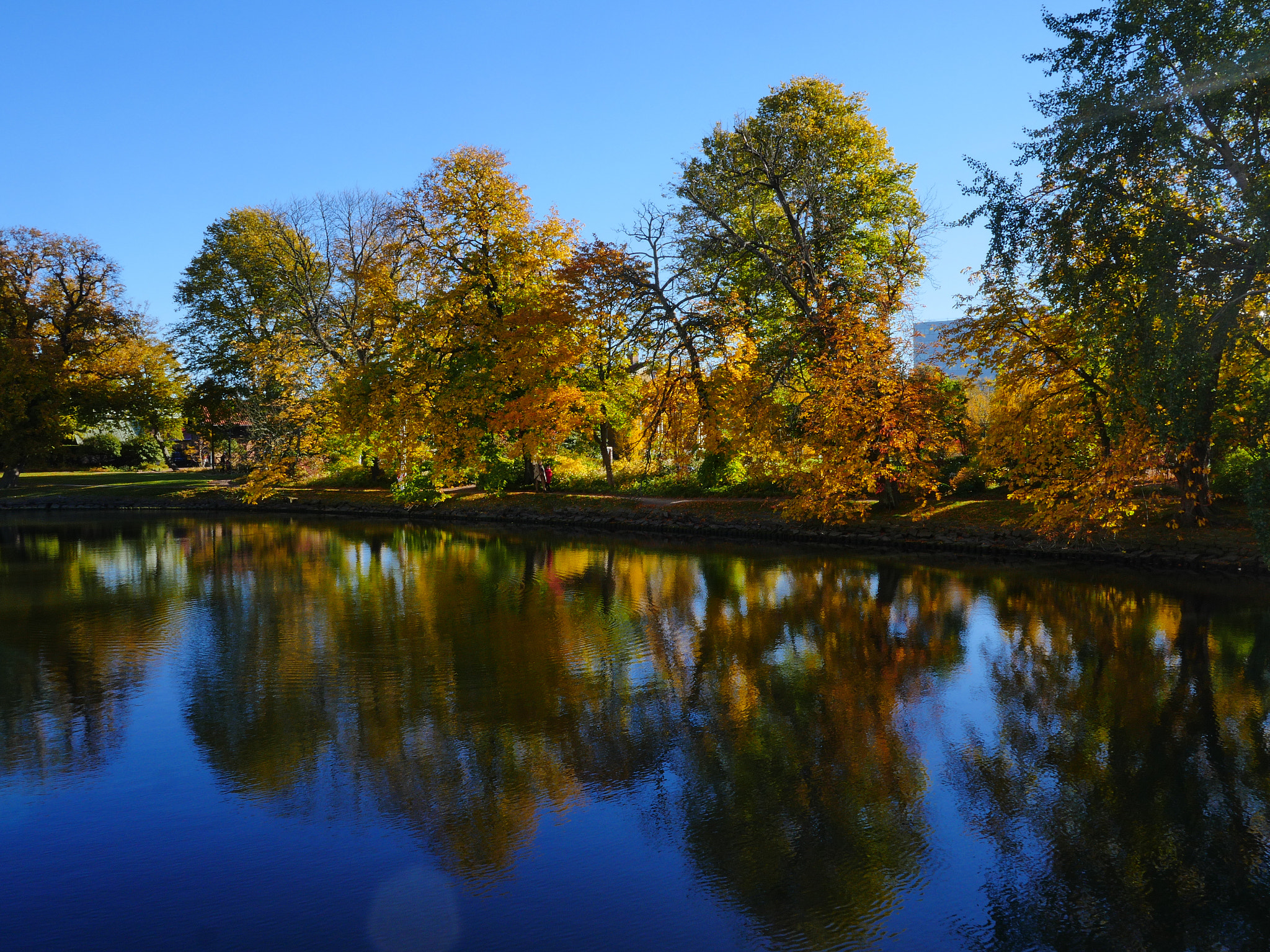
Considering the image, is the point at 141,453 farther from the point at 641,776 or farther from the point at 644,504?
A: the point at 641,776

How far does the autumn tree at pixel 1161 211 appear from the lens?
37.9 feet

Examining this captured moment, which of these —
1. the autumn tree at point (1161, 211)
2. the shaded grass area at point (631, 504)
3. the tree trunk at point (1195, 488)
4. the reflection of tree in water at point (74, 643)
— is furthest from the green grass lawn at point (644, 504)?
the reflection of tree in water at point (74, 643)

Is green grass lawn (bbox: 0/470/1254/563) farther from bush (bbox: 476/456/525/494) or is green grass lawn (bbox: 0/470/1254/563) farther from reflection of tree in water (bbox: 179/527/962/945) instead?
reflection of tree in water (bbox: 179/527/962/945)

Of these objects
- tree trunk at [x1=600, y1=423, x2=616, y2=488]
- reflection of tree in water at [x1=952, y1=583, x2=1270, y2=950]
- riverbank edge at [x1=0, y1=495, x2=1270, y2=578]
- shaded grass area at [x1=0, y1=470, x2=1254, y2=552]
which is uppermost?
tree trunk at [x1=600, y1=423, x2=616, y2=488]

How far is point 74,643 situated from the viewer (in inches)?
483

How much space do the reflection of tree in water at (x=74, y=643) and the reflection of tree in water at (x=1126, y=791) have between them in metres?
7.21

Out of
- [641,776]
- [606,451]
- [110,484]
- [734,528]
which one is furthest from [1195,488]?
[110,484]

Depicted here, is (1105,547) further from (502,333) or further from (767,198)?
(502,333)

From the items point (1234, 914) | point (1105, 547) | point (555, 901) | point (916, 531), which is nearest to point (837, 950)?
point (555, 901)

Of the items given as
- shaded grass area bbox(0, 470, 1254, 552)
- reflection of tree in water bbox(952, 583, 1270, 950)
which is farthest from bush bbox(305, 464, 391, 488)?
reflection of tree in water bbox(952, 583, 1270, 950)

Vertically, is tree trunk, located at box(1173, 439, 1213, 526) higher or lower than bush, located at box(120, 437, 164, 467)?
lower

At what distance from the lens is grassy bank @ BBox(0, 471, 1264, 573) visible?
17734mm

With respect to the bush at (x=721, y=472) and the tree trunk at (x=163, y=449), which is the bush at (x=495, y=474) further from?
the tree trunk at (x=163, y=449)

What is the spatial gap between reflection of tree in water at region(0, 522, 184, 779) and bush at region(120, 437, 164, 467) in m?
34.0
